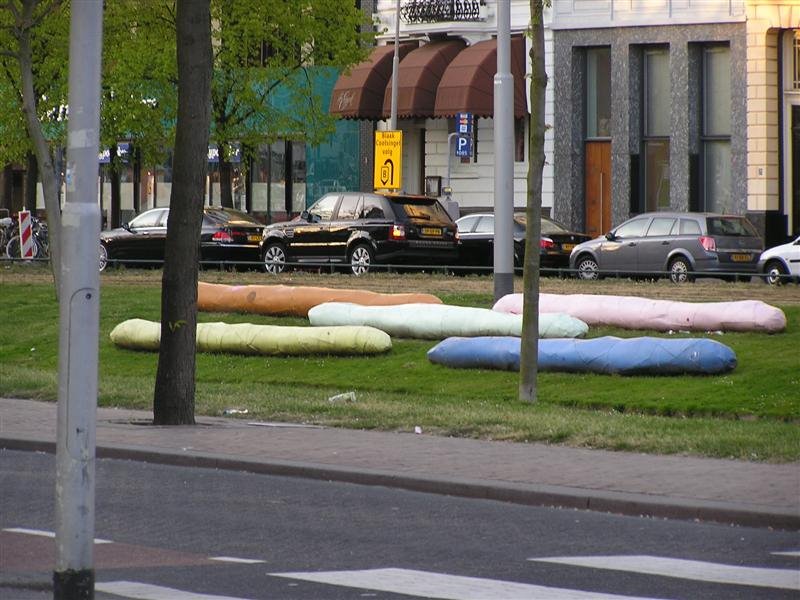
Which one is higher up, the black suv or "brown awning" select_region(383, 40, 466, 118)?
"brown awning" select_region(383, 40, 466, 118)

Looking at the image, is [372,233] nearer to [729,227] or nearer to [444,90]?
[729,227]

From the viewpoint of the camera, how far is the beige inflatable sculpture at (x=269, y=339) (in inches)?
901

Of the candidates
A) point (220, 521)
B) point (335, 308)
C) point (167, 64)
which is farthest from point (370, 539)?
point (167, 64)

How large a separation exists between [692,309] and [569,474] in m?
9.78

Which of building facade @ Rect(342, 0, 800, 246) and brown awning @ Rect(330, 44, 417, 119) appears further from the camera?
brown awning @ Rect(330, 44, 417, 119)

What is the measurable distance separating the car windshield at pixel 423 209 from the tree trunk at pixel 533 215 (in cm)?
2081

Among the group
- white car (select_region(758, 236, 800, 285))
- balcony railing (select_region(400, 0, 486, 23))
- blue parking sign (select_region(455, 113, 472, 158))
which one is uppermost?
balcony railing (select_region(400, 0, 486, 23))

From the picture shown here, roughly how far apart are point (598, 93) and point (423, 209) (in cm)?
1073

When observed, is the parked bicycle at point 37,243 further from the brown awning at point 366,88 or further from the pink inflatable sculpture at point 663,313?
the pink inflatable sculpture at point 663,313

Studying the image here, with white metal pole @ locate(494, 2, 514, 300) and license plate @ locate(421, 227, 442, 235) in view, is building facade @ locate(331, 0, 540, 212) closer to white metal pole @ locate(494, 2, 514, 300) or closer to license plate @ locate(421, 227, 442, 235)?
license plate @ locate(421, 227, 442, 235)

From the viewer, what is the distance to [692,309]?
22.3 m

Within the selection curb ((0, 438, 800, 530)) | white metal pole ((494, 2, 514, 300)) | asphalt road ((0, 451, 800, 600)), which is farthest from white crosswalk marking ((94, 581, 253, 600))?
white metal pole ((494, 2, 514, 300))

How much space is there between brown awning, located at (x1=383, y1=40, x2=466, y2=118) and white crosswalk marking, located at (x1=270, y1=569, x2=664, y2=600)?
40564 mm

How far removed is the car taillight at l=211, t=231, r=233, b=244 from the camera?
4194 cm
